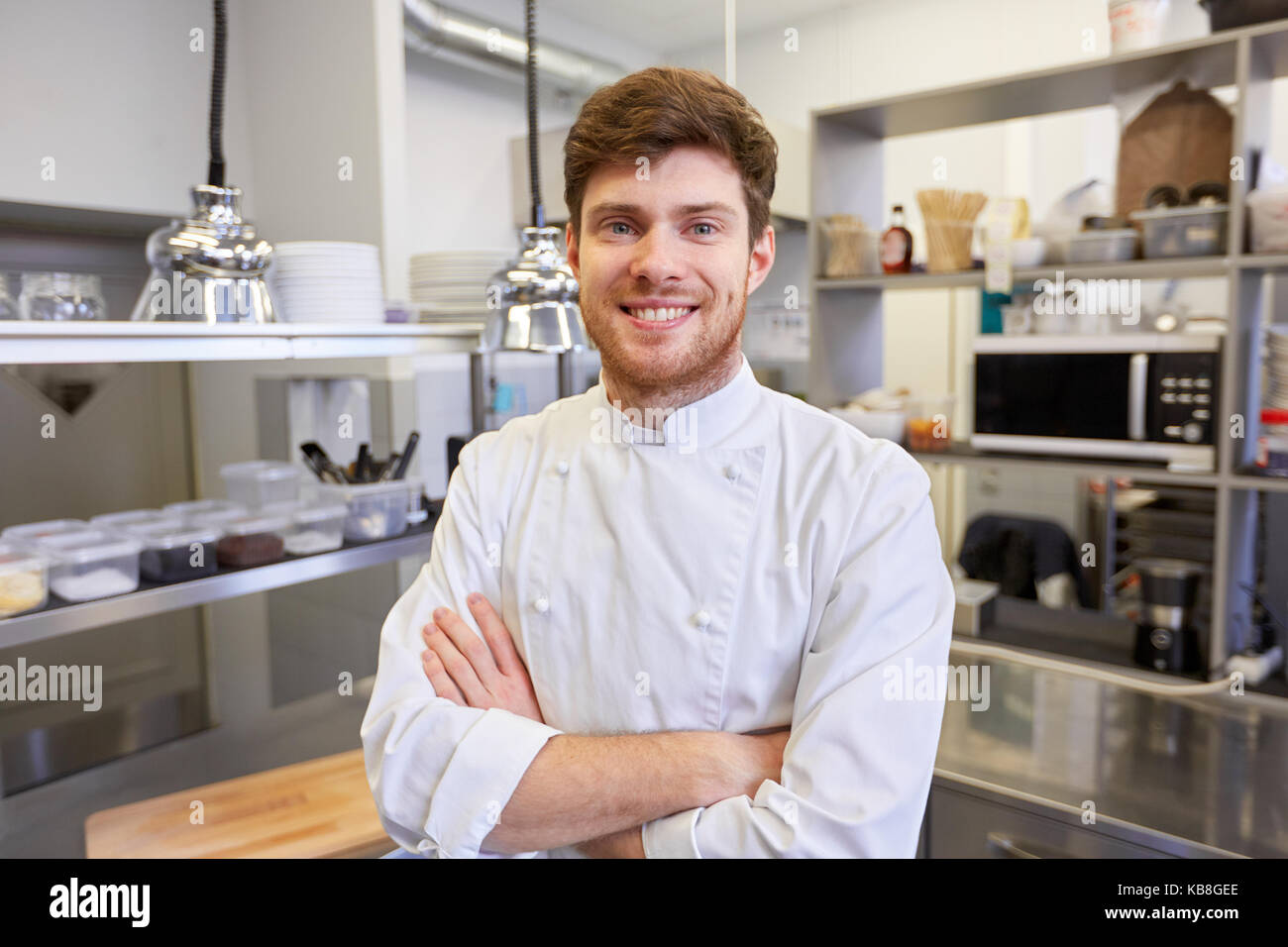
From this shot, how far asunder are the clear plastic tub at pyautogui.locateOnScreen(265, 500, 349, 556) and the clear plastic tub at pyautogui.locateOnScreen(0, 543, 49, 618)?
44cm

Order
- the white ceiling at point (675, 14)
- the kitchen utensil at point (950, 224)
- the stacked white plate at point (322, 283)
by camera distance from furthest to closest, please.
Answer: the white ceiling at point (675, 14) → the kitchen utensil at point (950, 224) → the stacked white plate at point (322, 283)

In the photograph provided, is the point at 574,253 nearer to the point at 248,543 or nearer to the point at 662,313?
the point at 662,313

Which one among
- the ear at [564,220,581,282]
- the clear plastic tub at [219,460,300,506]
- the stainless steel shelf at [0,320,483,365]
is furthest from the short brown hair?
the clear plastic tub at [219,460,300,506]

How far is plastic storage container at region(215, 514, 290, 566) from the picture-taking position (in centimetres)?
179

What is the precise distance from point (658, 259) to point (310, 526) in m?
1.11

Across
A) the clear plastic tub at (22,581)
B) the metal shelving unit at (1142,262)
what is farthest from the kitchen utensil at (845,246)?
the clear plastic tub at (22,581)

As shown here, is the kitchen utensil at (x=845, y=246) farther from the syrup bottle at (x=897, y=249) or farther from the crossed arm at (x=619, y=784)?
the crossed arm at (x=619, y=784)

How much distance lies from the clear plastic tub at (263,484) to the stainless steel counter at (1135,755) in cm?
150

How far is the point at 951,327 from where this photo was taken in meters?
4.16

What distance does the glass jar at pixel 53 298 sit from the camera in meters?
1.62

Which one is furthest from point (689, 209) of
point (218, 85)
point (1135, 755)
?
point (1135, 755)

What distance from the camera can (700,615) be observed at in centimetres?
115

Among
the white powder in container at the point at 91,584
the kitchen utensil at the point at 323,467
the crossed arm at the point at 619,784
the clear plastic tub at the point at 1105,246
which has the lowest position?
the crossed arm at the point at 619,784

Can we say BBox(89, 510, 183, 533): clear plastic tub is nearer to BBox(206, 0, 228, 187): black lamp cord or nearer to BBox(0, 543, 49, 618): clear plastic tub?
BBox(0, 543, 49, 618): clear plastic tub
